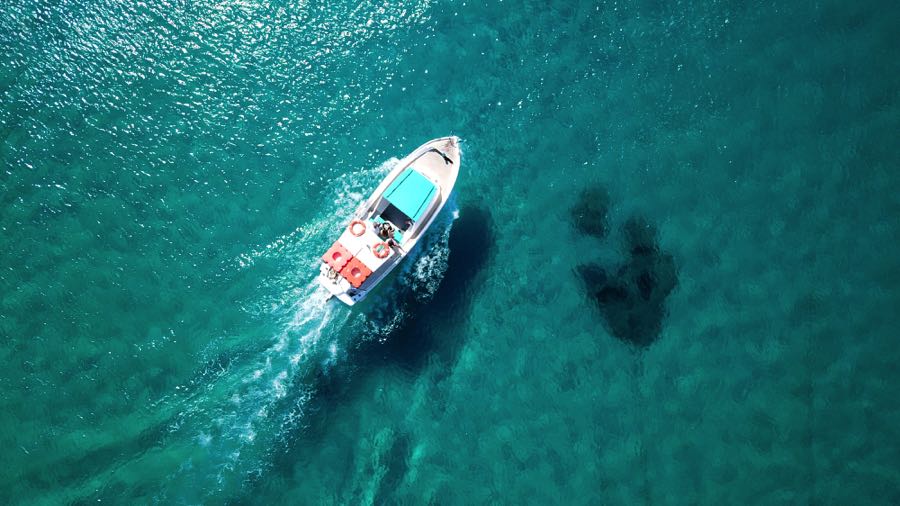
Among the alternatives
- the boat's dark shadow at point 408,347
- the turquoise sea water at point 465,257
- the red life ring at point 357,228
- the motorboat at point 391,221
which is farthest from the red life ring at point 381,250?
the boat's dark shadow at point 408,347

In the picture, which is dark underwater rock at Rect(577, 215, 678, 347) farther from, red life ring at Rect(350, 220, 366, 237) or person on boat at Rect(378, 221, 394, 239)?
red life ring at Rect(350, 220, 366, 237)

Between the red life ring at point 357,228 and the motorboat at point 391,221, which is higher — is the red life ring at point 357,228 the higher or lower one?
the higher one

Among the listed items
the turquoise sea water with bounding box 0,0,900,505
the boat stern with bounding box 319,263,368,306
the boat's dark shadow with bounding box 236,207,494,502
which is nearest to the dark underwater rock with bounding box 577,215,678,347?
the turquoise sea water with bounding box 0,0,900,505

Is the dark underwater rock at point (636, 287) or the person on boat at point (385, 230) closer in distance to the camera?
the person on boat at point (385, 230)

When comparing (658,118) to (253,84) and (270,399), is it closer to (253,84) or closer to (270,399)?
(253,84)

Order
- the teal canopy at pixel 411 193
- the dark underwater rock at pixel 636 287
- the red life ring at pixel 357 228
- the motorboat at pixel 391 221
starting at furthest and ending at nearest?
the dark underwater rock at pixel 636 287 < the teal canopy at pixel 411 193 < the red life ring at pixel 357 228 < the motorboat at pixel 391 221

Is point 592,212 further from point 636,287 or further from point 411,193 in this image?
point 411,193

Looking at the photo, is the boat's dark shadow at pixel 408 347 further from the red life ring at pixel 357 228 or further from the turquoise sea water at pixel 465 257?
the red life ring at pixel 357 228
